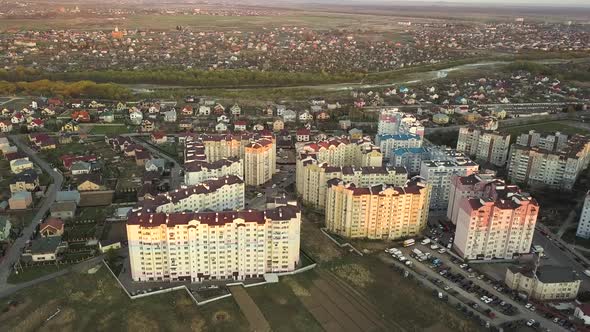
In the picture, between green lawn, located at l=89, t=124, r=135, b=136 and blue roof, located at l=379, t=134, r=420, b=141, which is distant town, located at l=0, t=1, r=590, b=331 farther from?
green lawn, located at l=89, t=124, r=135, b=136

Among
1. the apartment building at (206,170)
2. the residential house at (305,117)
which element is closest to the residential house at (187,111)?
the residential house at (305,117)


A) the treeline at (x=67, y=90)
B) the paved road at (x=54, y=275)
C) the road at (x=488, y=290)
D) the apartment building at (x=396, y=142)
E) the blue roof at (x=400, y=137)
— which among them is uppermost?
the blue roof at (x=400, y=137)

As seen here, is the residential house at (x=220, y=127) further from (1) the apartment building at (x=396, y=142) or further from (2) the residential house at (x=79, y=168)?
(1) the apartment building at (x=396, y=142)

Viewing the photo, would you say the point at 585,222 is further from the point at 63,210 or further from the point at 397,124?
the point at 63,210

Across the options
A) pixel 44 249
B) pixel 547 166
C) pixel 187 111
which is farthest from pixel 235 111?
pixel 547 166

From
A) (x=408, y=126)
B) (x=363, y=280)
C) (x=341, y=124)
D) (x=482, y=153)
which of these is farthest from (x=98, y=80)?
(x=363, y=280)
